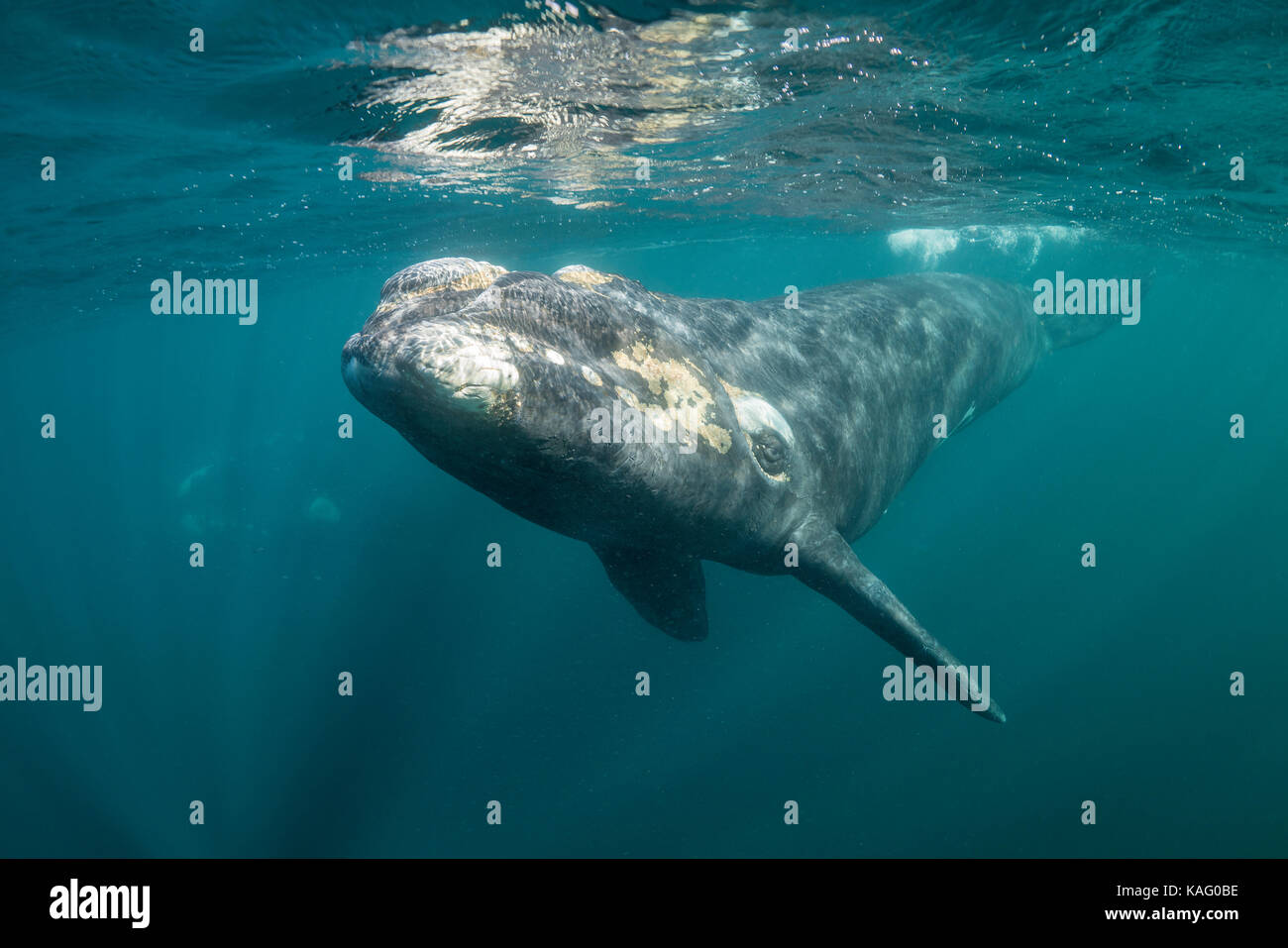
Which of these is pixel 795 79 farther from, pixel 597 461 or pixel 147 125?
pixel 147 125

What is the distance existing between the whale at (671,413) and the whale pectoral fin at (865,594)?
0.06 feet

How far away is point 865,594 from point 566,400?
394cm

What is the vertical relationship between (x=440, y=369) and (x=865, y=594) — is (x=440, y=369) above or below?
above

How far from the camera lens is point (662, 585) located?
705 cm

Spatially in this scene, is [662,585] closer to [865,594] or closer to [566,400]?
[865,594]

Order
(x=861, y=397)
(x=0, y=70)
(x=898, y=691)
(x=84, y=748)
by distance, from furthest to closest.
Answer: (x=84, y=748) < (x=0, y=70) < (x=898, y=691) < (x=861, y=397)

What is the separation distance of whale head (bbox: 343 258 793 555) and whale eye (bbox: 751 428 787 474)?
0.02 m

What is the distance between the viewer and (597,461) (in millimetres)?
3932

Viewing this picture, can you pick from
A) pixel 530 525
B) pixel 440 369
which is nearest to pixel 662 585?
pixel 440 369

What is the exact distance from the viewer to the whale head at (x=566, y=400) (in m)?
3.30

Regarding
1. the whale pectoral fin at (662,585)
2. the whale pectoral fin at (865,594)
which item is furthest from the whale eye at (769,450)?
the whale pectoral fin at (662,585)

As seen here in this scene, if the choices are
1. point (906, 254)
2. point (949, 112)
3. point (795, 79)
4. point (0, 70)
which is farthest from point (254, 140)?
point (906, 254)

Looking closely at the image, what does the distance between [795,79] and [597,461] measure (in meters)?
11.1

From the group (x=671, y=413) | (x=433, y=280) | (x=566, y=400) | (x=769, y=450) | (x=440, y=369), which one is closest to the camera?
(x=440, y=369)
